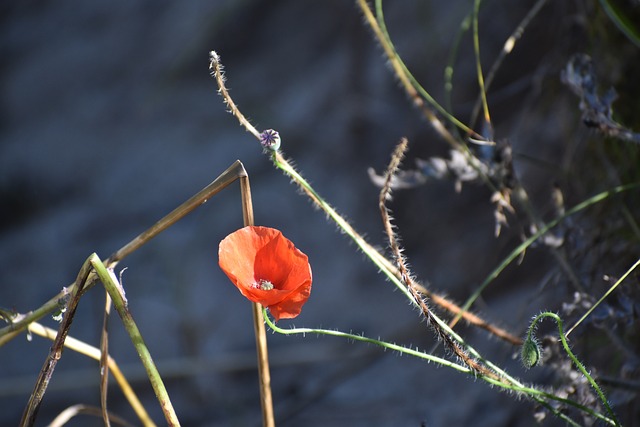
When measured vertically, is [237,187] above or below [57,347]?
above

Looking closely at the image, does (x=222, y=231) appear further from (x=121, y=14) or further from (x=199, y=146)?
(x=121, y=14)

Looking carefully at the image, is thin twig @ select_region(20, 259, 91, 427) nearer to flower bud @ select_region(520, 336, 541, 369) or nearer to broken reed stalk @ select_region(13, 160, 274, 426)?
broken reed stalk @ select_region(13, 160, 274, 426)

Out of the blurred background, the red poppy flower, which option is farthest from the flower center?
the blurred background

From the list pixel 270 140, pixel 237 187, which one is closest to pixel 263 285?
pixel 270 140

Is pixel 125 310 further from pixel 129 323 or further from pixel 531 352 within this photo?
pixel 531 352

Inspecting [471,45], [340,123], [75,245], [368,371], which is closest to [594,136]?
[471,45]

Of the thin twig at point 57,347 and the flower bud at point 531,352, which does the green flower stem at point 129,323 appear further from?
the flower bud at point 531,352
